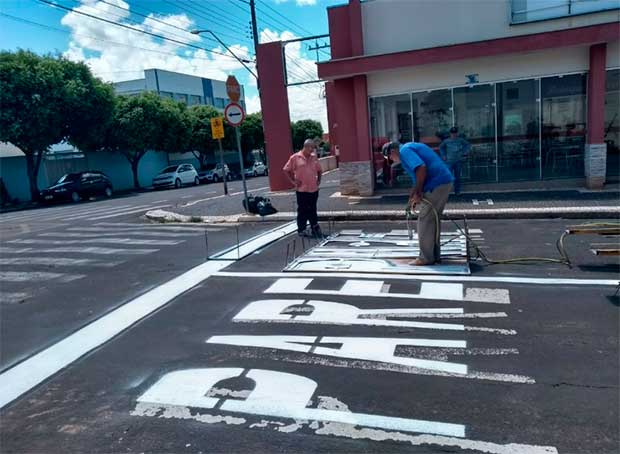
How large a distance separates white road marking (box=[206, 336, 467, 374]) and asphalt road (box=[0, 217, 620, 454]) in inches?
0.9

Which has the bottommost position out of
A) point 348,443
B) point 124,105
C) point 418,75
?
point 348,443

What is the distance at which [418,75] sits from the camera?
13930 millimetres

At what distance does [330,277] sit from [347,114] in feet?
29.7

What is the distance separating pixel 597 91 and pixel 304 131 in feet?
183

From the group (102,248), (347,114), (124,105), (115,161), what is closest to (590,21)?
(347,114)

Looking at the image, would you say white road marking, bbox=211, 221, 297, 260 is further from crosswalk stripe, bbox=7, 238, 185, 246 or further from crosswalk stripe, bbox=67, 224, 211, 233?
crosswalk stripe, bbox=67, 224, 211, 233

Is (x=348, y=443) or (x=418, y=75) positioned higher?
(x=418, y=75)

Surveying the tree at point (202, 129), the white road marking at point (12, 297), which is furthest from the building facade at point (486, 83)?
the tree at point (202, 129)

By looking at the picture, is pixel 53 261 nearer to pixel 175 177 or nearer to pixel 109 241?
pixel 109 241

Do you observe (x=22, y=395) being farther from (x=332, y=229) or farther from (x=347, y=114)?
(x=347, y=114)

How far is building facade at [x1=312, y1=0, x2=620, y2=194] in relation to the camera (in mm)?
12609

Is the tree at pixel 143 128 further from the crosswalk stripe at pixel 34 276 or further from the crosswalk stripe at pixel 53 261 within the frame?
the crosswalk stripe at pixel 34 276

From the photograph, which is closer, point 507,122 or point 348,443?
point 348,443

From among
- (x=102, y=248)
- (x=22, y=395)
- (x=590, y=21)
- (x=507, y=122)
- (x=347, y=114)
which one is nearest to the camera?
(x=22, y=395)
